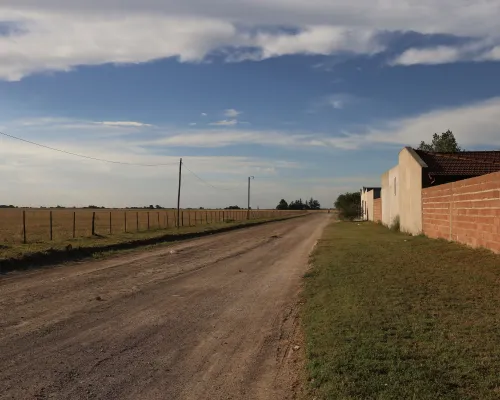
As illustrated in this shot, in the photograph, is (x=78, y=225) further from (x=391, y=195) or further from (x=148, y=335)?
(x=148, y=335)

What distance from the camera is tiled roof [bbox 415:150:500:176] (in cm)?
2664

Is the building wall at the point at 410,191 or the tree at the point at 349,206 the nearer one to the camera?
the building wall at the point at 410,191

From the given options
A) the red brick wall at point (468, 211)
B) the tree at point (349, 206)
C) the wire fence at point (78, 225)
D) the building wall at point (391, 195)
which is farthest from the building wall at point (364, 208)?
the red brick wall at point (468, 211)

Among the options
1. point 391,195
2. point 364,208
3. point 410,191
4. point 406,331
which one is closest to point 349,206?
point 364,208

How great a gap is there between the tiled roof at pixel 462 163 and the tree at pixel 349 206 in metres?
41.6

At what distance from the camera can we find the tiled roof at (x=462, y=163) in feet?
87.4

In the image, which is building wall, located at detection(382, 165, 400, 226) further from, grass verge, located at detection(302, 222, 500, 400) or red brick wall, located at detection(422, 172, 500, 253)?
grass verge, located at detection(302, 222, 500, 400)

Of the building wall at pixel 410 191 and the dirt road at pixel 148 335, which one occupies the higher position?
the building wall at pixel 410 191

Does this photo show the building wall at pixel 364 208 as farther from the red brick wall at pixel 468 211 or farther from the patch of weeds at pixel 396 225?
the red brick wall at pixel 468 211

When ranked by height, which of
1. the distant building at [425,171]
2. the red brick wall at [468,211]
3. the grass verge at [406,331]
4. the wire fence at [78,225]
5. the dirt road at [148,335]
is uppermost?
the distant building at [425,171]

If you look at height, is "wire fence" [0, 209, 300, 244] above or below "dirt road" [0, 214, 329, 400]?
above

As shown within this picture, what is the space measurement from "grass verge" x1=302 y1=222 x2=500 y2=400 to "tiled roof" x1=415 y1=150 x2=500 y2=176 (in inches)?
536

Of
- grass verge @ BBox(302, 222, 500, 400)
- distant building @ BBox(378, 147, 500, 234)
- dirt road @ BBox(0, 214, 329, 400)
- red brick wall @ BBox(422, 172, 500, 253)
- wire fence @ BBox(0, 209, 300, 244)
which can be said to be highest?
distant building @ BBox(378, 147, 500, 234)

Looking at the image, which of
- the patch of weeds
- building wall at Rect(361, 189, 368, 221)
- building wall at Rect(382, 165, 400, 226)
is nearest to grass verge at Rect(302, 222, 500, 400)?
the patch of weeds
